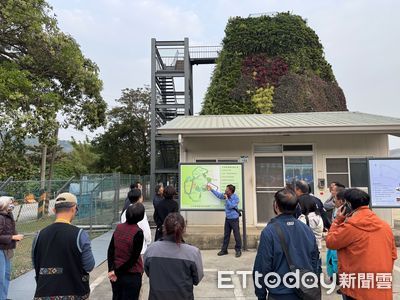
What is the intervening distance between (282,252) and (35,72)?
14.8 metres

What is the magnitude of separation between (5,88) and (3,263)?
8909 millimetres

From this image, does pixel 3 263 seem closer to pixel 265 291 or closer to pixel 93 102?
pixel 265 291

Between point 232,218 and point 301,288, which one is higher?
point 301,288

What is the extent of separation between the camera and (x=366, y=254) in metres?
2.99

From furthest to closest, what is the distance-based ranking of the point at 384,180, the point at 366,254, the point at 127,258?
the point at 384,180, the point at 127,258, the point at 366,254

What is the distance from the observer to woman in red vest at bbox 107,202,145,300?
3.47 m

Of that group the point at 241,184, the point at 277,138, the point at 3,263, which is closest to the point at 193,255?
the point at 3,263

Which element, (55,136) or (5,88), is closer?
(5,88)

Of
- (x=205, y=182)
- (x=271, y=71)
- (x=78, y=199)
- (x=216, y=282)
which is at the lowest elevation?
(x=216, y=282)

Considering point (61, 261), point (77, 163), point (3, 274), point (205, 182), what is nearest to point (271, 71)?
point (205, 182)

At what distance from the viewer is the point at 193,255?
278 cm

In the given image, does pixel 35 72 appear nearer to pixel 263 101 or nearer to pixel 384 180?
pixel 384 180

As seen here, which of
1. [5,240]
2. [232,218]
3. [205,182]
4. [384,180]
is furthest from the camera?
[205,182]

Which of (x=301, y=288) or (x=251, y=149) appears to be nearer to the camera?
(x=301, y=288)
